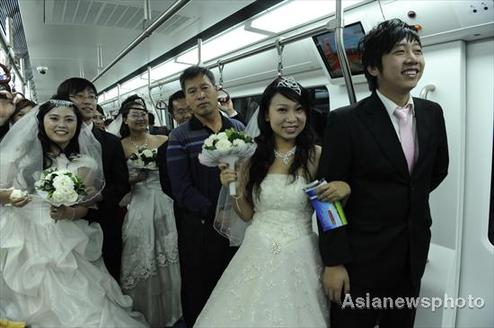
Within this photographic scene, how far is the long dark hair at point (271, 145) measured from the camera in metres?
1.99

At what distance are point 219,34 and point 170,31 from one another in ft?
2.20

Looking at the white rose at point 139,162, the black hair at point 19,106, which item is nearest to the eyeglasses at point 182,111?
the white rose at point 139,162

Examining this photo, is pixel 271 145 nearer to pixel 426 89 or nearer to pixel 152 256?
pixel 426 89

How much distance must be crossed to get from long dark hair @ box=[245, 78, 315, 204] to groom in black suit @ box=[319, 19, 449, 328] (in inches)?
10.1

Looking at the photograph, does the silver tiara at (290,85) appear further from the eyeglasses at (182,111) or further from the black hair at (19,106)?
the black hair at (19,106)

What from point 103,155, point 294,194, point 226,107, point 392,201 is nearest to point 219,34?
point 226,107

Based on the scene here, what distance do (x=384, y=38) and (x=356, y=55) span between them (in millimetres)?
1321

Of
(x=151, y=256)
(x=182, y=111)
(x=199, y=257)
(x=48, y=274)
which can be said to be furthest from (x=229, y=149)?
(x=182, y=111)

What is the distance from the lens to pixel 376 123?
1687 mm

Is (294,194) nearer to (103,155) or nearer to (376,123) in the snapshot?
(376,123)

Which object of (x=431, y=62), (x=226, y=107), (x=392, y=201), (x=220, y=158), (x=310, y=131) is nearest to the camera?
(x=392, y=201)

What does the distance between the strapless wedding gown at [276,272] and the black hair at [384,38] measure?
2.35 feet

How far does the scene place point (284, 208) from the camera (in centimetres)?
197

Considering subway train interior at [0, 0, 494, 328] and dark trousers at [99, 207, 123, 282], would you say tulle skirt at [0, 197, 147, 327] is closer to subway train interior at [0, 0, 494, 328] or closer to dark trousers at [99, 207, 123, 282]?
dark trousers at [99, 207, 123, 282]
